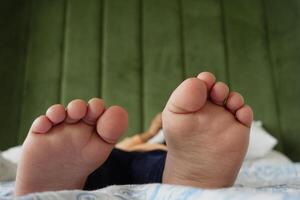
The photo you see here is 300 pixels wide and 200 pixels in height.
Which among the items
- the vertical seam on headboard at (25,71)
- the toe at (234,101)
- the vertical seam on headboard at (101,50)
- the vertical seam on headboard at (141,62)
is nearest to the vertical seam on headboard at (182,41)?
the vertical seam on headboard at (141,62)

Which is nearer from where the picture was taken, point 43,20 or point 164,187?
point 164,187

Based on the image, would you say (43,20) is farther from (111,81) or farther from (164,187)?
(164,187)

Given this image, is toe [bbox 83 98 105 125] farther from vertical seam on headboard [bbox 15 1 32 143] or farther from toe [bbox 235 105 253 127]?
vertical seam on headboard [bbox 15 1 32 143]

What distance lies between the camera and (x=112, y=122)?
66 centimetres

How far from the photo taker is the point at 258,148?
1342 millimetres

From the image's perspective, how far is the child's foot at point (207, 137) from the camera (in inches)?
27.7

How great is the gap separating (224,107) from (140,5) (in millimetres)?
1056

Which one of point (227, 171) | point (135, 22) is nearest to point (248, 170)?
point (227, 171)

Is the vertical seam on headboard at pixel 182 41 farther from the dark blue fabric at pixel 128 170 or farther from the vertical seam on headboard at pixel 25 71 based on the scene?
the dark blue fabric at pixel 128 170

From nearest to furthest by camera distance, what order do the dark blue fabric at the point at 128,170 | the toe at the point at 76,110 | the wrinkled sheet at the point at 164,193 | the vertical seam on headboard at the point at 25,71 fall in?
the wrinkled sheet at the point at 164,193, the toe at the point at 76,110, the dark blue fabric at the point at 128,170, the vertical seam on headboard at the point at 25,71

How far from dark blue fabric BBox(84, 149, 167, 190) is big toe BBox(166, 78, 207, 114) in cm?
16

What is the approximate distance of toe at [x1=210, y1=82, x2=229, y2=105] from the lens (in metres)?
0.70

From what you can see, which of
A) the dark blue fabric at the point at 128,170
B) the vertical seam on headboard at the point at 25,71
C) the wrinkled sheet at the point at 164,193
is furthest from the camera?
the vertical seam on headboard at the point at 25,71

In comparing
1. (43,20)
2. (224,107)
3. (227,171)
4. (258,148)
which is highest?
(43,20)
